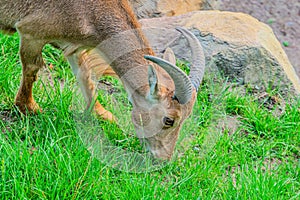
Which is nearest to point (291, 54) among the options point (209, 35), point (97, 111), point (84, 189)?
point (209, 35)

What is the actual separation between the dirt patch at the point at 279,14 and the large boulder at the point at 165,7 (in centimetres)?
139

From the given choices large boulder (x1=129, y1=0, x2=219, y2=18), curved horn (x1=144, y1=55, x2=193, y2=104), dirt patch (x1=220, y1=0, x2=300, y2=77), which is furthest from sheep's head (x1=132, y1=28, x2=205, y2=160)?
dirt patch (x1=220, y1=0, x2=300, y2=77)

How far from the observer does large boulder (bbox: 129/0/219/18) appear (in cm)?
762

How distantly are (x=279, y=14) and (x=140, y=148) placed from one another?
17.9 feet

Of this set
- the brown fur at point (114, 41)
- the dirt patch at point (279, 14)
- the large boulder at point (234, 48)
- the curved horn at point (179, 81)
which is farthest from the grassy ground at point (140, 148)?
the dirt patch at point (279, 14)

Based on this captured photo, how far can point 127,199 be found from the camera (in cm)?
466

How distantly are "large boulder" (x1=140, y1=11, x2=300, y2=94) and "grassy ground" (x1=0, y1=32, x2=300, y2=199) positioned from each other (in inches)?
8.9

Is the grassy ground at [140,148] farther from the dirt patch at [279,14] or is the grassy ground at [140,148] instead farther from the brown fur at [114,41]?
the dirt patch at [279,14]

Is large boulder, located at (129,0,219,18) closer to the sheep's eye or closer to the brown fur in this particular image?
the brown fur

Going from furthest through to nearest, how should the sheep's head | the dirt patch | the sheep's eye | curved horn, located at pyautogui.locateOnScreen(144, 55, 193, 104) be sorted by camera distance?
1. the dirt patch
2. the sheep's eye
3. the sheep's head
4. curved horn, located at pyautogui.locateOnScreen(144, 55, 193, 104)

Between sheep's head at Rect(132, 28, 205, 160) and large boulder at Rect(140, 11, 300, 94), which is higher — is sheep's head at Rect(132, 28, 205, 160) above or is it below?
above

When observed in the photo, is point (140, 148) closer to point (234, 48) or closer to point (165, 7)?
point (234, 48)

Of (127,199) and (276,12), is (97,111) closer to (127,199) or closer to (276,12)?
(127,199)

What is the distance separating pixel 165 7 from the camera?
782cm
